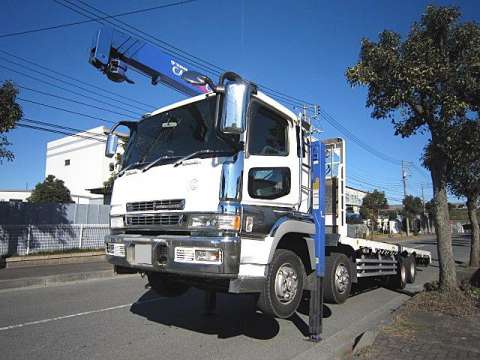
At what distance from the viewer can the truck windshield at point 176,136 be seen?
4.66 meters

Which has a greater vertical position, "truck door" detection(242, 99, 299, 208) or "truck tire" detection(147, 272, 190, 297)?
"truck door" detection(242, 99, 299, 208)

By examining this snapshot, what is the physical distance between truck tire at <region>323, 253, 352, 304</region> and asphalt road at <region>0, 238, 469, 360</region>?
14.1 inches

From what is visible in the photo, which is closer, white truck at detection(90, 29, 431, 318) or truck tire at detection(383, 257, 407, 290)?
white truck at detection(90, 29, 431, 318)

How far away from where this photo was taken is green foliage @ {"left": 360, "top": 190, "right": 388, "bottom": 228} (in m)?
47.5

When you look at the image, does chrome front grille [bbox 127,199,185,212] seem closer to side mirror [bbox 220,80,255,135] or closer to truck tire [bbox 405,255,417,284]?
side mirror [bbox 220,80,255,135]

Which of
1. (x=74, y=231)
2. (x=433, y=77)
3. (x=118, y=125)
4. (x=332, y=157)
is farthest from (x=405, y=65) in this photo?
(x=74, y=231)

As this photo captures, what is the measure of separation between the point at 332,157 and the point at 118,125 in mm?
3771

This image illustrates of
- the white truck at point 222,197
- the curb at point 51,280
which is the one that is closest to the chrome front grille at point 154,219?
the white truck at point 222,197

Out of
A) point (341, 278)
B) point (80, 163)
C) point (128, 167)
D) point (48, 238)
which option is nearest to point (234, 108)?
point (128, 167)

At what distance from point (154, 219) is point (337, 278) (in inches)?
141

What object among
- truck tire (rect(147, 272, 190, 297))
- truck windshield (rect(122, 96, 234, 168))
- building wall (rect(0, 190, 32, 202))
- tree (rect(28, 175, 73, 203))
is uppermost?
building wall (rect(0, 190, 32, 202))

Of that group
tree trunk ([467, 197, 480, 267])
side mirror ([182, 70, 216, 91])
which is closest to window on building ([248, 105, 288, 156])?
side mirror ([182, 70, 216, 91])

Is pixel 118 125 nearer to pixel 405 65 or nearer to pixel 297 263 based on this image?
pixel 297 263

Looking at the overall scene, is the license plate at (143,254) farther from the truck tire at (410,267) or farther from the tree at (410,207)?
the tree at (410,207)
